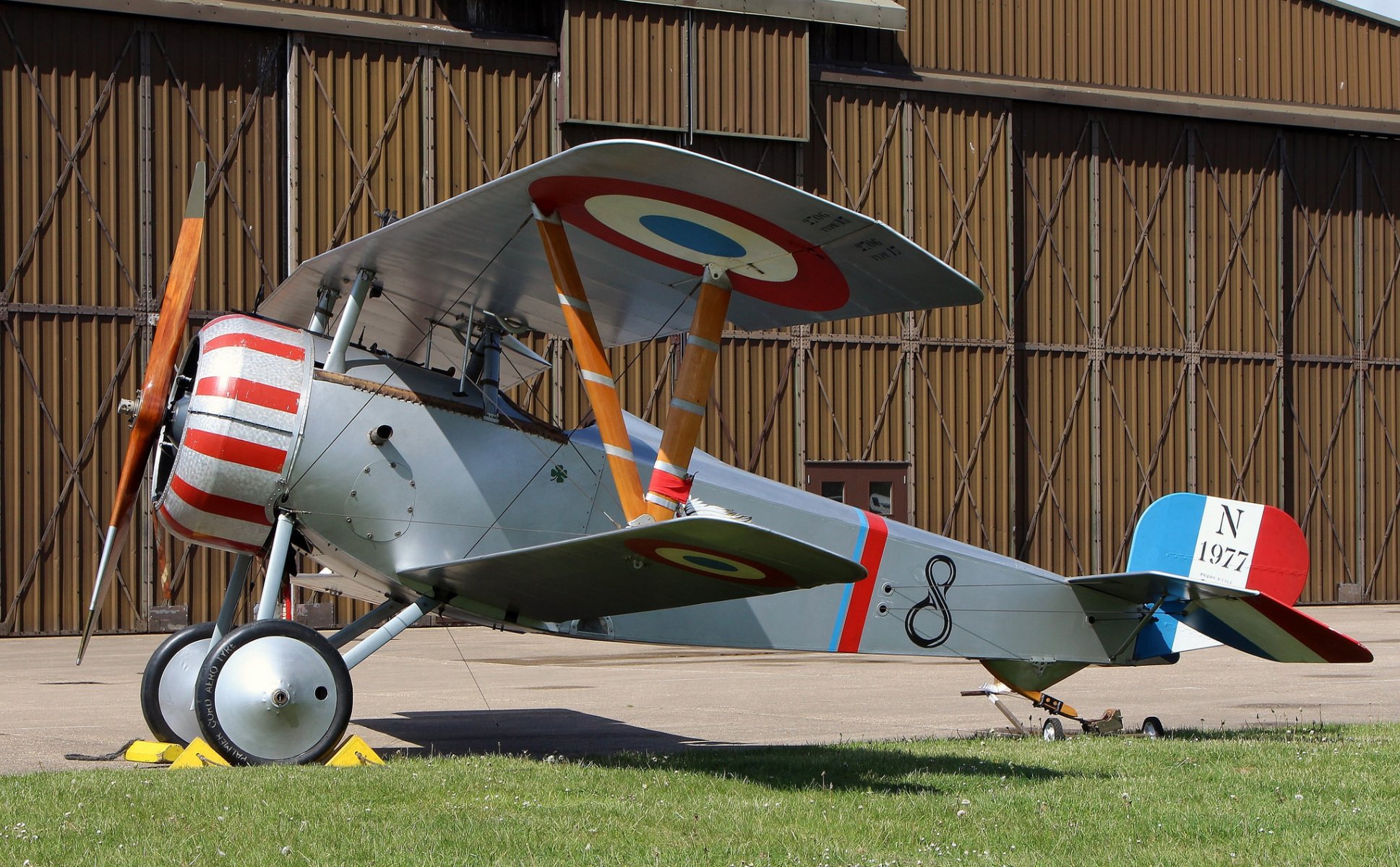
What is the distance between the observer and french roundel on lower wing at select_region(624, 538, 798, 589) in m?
6.95

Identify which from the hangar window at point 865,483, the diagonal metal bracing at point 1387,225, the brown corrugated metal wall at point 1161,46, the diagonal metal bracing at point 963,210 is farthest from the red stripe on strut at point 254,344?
the diagonal metal bracing at point 1387,225

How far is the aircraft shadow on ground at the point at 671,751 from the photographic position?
26.9ft

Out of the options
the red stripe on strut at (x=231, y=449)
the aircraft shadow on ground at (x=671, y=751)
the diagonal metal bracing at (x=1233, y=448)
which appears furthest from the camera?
the diagonal metal bracing at (x=1233, y=448)

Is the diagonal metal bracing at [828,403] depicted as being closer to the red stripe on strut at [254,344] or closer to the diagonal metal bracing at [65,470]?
the diagonal metal bracing at [65,470]

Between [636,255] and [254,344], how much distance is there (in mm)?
2378

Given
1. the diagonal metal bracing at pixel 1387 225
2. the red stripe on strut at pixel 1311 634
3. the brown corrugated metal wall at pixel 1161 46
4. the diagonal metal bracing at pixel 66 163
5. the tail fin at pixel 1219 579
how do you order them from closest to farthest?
the red stripe on strut at pixel 1311 634
the tail fin at pixel 1219 579
the diagonal metal bracing at pixel 66 163
the brown corrugated metal wall at pixel 1161 46
the diagonal metal bracing at pixel 1387 225

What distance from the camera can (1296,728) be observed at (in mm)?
10859

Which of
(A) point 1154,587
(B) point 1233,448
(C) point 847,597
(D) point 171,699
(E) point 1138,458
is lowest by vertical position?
(D) point 171,699

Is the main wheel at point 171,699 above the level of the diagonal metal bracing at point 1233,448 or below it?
below

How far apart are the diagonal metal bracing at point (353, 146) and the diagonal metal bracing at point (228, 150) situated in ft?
3.45

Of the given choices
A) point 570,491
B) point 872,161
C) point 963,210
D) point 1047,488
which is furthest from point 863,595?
point 1047,488

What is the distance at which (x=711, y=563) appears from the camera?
7.15 metres

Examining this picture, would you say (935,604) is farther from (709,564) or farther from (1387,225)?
(1387,225)

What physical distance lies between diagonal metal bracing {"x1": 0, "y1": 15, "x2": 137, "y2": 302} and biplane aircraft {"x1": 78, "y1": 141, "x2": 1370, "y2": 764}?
1427 centimetres
